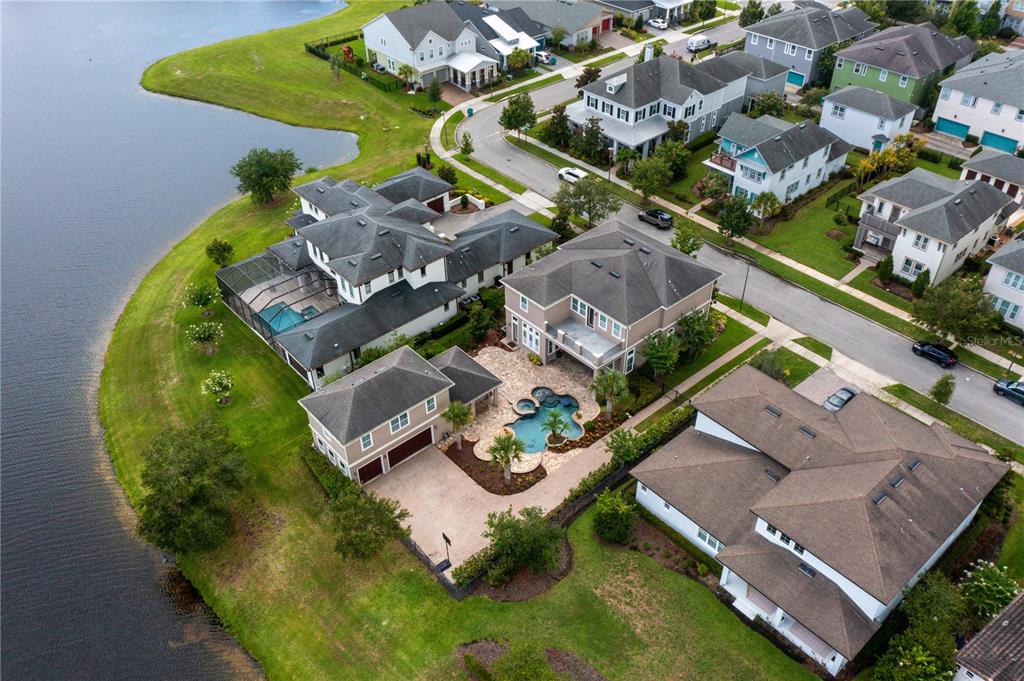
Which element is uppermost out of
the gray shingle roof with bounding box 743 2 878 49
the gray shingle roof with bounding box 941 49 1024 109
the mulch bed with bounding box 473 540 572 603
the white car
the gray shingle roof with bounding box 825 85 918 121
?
the gray shingle roof with bounding box 743 2 878 49

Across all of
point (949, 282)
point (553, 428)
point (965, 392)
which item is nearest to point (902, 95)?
point (949, 282)

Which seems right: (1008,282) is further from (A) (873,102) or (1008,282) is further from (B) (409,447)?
(B) (409,447)

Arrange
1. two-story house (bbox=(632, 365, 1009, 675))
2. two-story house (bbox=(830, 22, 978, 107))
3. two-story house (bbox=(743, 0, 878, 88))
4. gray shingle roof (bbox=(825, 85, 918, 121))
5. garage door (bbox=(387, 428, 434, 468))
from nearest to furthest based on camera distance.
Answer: two-story house (bbox=(632, 365, 1009, 675)), garage door (bbox=(387, 428, 434, 468)), gray shingle roof (bbox=(825, 85, 918, 121)), two-story house (bbox=(830, 22, 978, 107)), two-story house (bbox=(743, 0, 878, 88))

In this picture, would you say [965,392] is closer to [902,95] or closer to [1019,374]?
[1019,374]

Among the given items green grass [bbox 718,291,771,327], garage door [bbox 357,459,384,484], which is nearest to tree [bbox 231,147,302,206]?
garage door [bbox 357,459,384,484]

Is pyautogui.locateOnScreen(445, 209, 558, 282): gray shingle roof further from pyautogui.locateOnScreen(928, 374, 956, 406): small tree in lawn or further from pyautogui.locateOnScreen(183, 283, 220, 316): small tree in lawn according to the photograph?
pyautogui.locateOnScreen(928, 374, 956, 406): small tree in lawn

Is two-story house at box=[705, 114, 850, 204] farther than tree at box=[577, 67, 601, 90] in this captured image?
No

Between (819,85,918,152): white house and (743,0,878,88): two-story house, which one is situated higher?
(743,0,878,88): two-story house
